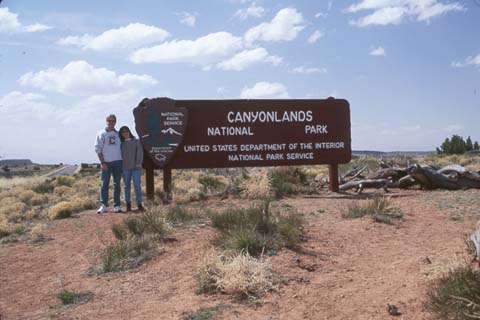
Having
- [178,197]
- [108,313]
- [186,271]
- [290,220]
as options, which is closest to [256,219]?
[290,220]

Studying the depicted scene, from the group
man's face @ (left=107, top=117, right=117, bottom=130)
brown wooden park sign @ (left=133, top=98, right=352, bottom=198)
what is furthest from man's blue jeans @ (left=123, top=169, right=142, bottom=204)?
brown wooden park sign @ (left=133, top=98, right=352, bottom=198)

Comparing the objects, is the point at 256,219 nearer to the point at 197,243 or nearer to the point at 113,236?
the point at 197,243

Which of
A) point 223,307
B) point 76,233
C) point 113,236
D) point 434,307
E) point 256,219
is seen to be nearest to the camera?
point 434,307

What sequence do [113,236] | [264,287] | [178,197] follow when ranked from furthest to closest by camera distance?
[178,197]
[113,236]
[264,287]

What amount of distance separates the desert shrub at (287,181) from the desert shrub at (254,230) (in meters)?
5.37

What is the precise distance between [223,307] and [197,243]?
2.68 meters

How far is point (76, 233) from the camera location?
1101 centimetres

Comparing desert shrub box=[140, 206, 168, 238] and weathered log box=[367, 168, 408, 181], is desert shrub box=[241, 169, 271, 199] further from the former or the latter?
desert shrub box=[140, 206, 168, 238]

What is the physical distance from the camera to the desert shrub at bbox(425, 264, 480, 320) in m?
4.59

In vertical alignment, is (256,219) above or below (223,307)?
above

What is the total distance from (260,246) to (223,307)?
1800 millimetres

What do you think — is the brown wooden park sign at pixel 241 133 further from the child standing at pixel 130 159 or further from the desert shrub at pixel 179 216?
the desert shrub at pixel 179 216

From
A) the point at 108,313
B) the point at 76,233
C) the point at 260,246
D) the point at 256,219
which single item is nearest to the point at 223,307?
the point at 108,313

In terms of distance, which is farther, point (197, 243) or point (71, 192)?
point (71, 192)
